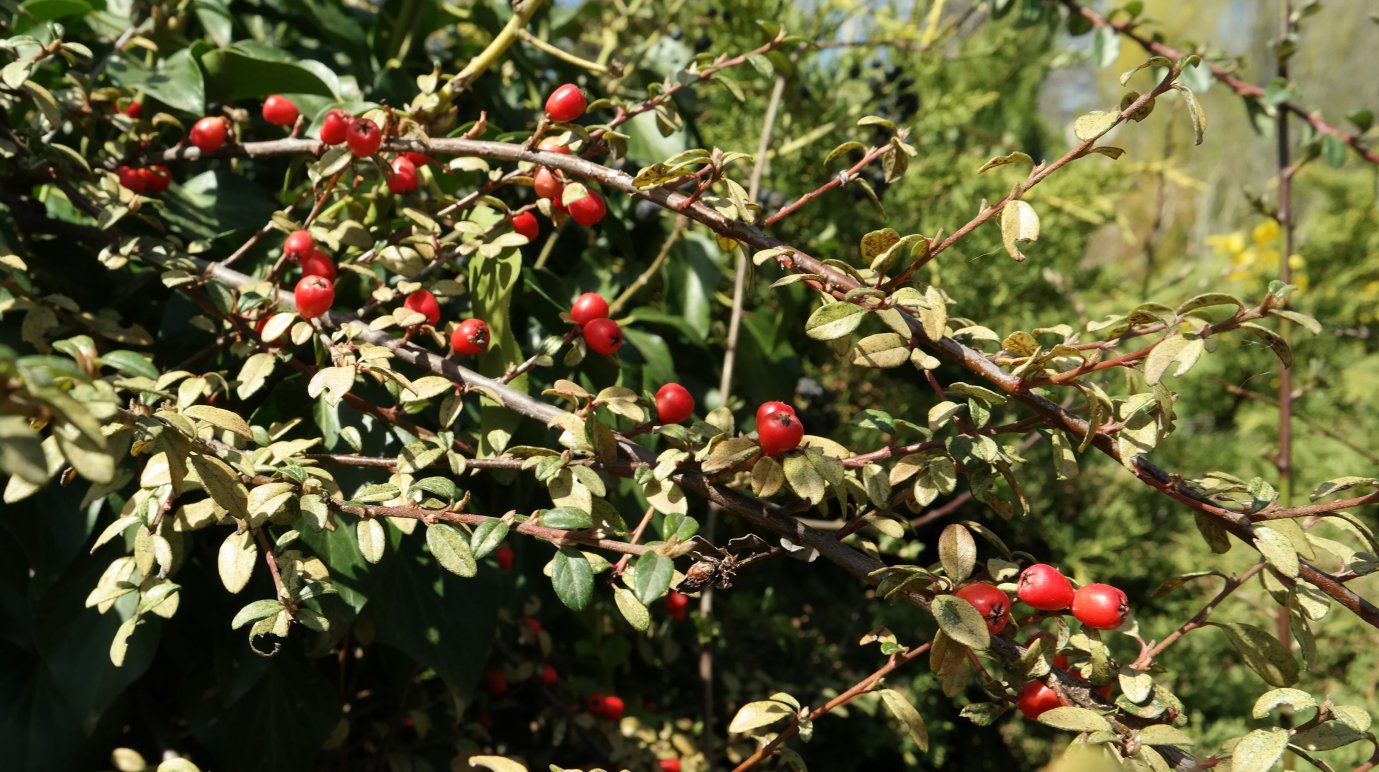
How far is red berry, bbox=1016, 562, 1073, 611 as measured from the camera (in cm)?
81

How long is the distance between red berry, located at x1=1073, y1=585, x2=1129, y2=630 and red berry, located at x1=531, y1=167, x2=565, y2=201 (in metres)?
0.61

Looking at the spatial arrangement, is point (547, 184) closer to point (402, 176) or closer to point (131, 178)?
point (402, 176)

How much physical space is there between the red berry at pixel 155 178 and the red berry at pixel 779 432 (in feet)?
2.68

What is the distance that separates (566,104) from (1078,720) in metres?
0.72

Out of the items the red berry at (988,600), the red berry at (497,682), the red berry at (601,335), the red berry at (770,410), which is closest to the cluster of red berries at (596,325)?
the red berry at (601,335)

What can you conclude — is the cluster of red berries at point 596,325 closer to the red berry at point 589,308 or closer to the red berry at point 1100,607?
the red berry at point 589,308

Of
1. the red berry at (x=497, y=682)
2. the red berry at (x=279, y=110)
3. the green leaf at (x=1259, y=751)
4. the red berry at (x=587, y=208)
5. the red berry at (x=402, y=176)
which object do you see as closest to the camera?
the green leaf at (x=1259, y=751)

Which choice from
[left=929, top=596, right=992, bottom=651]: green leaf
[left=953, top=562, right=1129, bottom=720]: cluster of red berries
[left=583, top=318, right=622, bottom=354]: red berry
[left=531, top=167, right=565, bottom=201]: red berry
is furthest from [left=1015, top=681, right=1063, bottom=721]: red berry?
[left=531, top=167, right=565, bottom=201]: red berry

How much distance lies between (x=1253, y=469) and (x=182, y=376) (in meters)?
3.42

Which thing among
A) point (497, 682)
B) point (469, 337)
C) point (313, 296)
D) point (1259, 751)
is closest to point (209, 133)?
point (313, 296)

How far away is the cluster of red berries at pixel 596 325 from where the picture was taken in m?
0.99

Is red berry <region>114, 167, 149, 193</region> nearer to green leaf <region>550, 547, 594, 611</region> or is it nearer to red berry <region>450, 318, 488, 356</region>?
red berry <region>450, 318, 488, 356</region>

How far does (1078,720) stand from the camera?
716 millimetres

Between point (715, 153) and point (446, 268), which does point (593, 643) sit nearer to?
point (446, 268)
